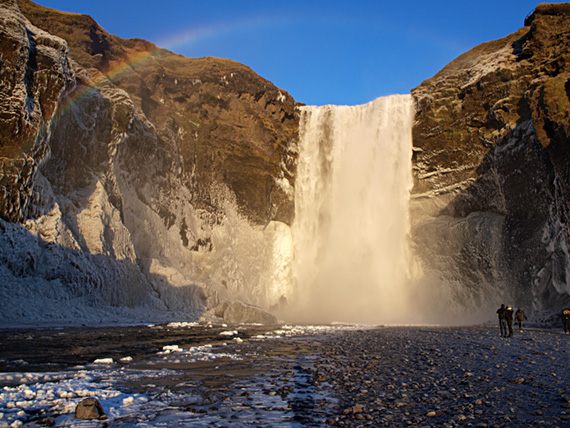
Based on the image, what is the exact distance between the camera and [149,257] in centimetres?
3228

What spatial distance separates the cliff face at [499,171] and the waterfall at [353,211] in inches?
81.1

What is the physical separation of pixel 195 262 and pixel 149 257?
624 centimetres

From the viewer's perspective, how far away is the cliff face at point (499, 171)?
93.0 ft

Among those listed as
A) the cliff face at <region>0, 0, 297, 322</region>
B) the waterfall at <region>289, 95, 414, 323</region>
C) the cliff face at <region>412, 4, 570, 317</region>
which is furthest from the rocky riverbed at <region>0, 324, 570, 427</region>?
the waterfall at <region>289, 95, 414, 323</region>

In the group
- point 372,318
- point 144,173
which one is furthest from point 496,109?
point 144,173

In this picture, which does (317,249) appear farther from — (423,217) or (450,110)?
(450,110)

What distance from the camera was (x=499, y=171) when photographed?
3503 centimetres

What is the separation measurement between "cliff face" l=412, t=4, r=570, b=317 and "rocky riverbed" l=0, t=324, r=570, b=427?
2166cm

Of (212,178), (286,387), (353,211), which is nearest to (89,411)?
(286,387)

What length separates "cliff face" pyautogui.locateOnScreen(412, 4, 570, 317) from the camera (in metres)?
28.3

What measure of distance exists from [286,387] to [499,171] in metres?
34.5

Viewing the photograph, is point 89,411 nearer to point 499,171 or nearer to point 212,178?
point 499,171

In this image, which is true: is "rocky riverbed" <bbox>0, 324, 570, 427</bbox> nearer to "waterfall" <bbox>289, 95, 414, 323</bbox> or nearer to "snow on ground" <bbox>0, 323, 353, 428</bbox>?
"snow on ground" <bbox>0, 323, 353, 428</bbox>

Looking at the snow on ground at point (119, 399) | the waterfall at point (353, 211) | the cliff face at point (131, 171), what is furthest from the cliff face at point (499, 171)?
the snow on ground at point (119, 399)
